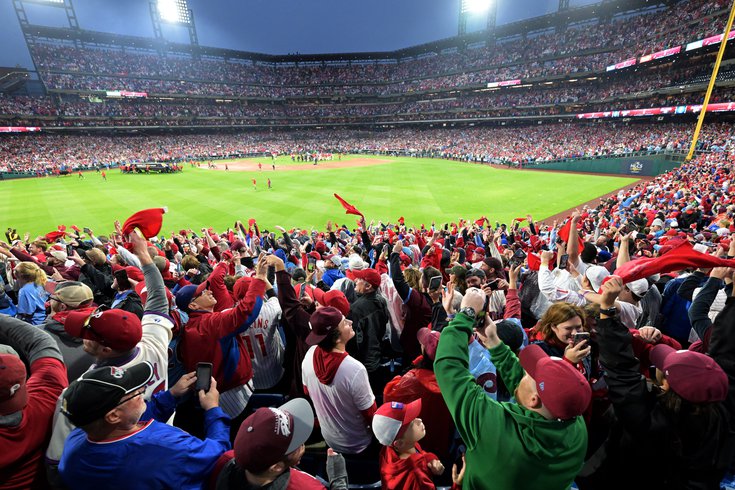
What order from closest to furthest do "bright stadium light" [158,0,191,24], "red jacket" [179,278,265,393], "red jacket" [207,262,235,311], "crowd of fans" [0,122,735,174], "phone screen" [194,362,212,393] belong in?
1. "phone screen" [194,362,212,393]
2. "red jacket" [179,278,265,393]
3. "red jacket" [207,262,235,311]
4. "crowd of fans" [0,122,735,174]
5. "bright stadium light" [158,0,191,24]

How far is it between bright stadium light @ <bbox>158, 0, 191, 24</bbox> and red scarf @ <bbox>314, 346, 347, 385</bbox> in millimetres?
89993

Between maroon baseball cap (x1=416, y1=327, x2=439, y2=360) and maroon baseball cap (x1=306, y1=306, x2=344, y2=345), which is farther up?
maroon baseball cap (x1=306, y1=306, x2=344, y2=345)

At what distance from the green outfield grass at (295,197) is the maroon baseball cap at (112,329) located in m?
17.6

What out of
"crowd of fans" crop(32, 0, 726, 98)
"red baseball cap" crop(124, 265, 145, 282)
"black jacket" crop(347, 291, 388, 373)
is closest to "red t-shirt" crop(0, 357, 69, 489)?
"black jacket" crop(347, 291, 388, 373)

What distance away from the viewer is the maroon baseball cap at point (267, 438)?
169cm

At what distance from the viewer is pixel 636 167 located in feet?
108

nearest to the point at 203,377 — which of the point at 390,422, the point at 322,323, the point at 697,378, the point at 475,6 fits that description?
the point at 322,323

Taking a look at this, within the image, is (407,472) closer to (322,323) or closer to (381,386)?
(322,323)

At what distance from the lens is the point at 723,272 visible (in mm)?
3182

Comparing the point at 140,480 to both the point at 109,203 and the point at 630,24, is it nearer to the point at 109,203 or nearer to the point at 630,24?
the point at 109,203

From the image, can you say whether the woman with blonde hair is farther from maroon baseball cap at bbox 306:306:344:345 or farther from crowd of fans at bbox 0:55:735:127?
crowd of fans at bbox 0:55:735:127

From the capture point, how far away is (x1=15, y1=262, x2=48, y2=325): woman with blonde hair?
564cm

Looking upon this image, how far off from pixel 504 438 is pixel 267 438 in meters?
1.32

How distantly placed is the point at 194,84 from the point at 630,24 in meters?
80.0
